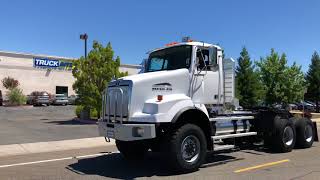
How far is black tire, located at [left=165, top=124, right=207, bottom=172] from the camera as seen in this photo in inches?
378

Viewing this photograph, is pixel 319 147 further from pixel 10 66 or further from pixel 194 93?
pixel 10 66

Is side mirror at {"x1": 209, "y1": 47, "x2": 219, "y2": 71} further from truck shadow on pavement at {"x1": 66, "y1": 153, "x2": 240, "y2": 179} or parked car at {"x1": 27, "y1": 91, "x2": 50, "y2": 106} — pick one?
parked car at {"x1": 27, "y1": 91, "x2": 50, "y2": 106}

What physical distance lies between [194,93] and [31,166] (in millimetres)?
4585

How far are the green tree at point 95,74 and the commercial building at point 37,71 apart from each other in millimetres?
28275

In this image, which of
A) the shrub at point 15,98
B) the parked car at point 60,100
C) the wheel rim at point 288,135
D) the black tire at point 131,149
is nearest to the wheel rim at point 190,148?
the black tire at point 131,149

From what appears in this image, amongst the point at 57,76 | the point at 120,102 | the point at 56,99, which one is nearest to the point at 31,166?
the point at 120,102

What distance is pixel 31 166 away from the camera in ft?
36.0

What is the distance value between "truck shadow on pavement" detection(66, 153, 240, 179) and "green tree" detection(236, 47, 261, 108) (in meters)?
27.1

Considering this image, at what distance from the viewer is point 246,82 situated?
130ft

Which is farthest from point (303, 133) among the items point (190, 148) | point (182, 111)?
point (182, 111)

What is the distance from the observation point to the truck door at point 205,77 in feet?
35.6

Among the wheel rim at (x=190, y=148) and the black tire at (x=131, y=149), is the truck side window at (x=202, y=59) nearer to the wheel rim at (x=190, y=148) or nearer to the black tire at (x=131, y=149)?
the wheel rim at (x=190, y=148)

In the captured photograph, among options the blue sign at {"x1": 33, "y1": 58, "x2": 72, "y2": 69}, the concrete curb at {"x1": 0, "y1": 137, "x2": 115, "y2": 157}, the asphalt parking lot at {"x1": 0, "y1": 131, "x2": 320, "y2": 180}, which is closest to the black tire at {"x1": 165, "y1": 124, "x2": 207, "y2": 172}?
the asphalt parking lot at {"x1": 0, "y1": 131, "x2": 320, "y2": 180}

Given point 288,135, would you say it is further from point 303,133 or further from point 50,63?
point 50,63
